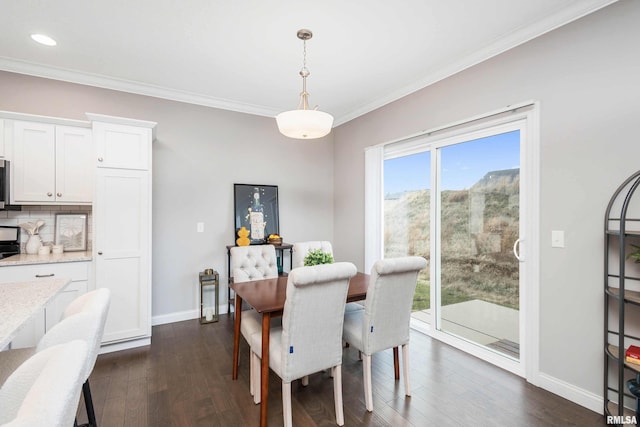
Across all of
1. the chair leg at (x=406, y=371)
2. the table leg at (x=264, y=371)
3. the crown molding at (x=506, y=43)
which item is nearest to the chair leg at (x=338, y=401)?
the table leg at (x=264, y=371)

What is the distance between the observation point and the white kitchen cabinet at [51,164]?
110 inches

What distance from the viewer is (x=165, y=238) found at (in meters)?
3.67

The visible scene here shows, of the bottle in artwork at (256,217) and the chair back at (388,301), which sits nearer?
the chair back at (388,301)

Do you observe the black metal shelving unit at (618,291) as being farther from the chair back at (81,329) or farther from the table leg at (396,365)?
the chair back at (81,329)

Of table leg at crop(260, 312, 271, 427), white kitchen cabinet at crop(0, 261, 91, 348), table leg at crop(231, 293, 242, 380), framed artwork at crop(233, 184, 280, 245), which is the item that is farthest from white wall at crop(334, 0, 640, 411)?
white kitchen cabinet at crop(0, 261, 91, 348)

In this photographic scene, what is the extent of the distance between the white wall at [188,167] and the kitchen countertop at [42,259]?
0.82 meters

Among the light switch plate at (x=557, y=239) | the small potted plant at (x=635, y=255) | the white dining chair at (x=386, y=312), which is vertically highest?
the light switch plate at (x=557, y=239)

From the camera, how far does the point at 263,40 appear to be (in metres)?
2.59

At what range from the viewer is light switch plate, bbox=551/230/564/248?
2.24 m

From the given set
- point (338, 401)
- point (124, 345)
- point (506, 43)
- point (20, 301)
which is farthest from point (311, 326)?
point (506, 43)

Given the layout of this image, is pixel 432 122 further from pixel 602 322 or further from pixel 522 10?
pixel 602 322

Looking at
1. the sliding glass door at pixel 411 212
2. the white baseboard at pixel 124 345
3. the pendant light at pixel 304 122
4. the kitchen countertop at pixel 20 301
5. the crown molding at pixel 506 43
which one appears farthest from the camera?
the sliding glass door at pixel 411 212

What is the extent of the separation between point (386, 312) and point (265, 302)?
2.73 feet

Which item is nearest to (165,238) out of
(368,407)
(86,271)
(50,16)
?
(86,271)
